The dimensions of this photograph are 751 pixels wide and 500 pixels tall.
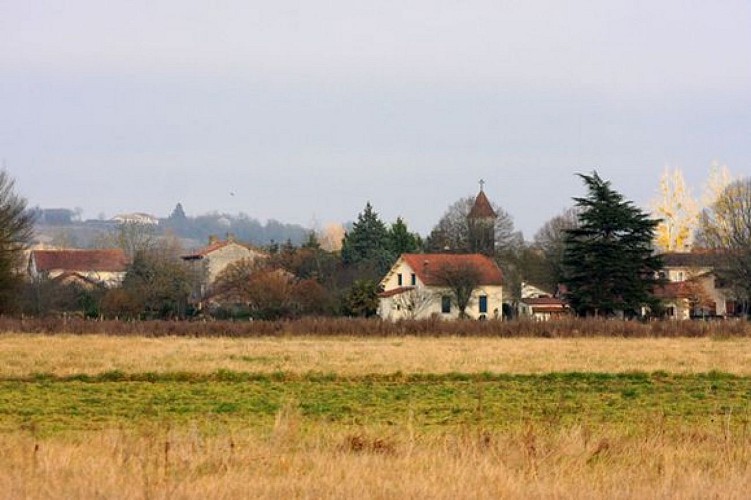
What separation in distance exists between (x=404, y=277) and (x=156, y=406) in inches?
2564

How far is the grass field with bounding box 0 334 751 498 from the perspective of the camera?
10055 millimetres

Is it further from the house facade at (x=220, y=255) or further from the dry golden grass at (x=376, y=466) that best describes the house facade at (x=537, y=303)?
the dry golden grass at (x=376, y=466)

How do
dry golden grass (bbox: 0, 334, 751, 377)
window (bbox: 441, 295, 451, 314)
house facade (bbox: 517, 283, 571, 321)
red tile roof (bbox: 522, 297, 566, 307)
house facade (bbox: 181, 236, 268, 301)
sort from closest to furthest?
dry golden grass (bbox: 0, 334, 751, 377) < window (bbox: 441, 295, 451, 314) < house facade (bbox: 517, 283, 571, 321) < red tile roof (bbox: 522, 297, 566, 307) < house facade (bbox: 181, 236, 268, 301)

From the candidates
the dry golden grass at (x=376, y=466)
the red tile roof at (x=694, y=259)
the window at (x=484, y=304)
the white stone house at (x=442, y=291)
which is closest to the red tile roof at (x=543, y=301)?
the white stone house at (x=442, y=291)

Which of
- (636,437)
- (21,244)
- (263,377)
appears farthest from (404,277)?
(636,437)

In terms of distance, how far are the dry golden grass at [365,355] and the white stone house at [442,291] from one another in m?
33.6

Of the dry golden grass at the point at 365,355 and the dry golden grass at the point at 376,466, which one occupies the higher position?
the dry golden grass at the point at 365,355

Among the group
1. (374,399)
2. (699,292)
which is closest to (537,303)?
(699,292)

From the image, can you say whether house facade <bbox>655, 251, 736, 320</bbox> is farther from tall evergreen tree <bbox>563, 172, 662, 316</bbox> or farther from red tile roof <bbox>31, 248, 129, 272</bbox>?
red tile roof <bbox>31, 248, 129, 272</bbox>

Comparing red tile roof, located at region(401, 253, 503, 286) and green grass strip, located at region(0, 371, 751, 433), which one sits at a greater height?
red tile roof, located at region(401, 253, 503, 286)

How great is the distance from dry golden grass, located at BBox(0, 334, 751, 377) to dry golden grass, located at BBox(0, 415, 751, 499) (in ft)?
60.3

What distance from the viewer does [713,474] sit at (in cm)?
1105

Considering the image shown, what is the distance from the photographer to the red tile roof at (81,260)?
11507 centimetres

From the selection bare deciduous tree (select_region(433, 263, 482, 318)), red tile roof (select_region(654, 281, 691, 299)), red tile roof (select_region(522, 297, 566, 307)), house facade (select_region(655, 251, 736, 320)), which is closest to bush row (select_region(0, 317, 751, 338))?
bare deciduous tree (select_region(433, 263, 482, 318))
